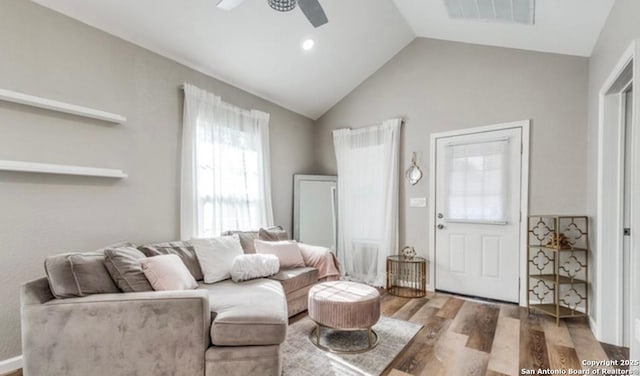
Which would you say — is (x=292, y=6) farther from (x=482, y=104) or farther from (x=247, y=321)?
(x=482, y=104)

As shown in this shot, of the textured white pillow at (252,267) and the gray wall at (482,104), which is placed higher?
the gray wall at (482,104)

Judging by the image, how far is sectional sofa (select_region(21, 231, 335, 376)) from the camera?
5.36 ft

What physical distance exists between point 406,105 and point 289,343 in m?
3.25

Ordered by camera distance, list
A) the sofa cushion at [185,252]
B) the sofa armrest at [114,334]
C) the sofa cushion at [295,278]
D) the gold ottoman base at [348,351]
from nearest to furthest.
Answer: the sofa armrest at [114,334]
the gold ottoman base at [348,351]
the sofa cushion at [185,252]
the sofa cushion at [295,278]

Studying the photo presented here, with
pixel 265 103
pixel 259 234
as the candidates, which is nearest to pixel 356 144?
pixel 265 103

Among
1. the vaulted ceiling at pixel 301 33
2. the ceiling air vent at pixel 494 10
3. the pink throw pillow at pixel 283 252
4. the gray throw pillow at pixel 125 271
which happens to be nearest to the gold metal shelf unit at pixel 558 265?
the vaulted ceiling at pixel 301 33

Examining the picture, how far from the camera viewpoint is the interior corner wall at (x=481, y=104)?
3.08 metres

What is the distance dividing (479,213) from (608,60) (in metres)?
1.81

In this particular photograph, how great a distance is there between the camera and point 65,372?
64.4 inches

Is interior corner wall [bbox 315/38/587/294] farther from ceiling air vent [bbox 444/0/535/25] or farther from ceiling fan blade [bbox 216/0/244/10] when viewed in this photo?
ceiling fan blade [bbox 216/0/244/10]

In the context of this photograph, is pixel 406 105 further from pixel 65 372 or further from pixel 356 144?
pixel 65 372

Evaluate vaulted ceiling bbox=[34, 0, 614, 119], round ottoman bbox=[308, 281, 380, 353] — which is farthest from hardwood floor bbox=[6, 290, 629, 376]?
vaulted ceiling bbox=[34, 0, 614, 119]

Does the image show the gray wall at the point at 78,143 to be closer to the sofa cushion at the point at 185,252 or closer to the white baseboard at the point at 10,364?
the white baseboard at the point at 10,364

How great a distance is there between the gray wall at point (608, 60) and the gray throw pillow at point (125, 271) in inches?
116
